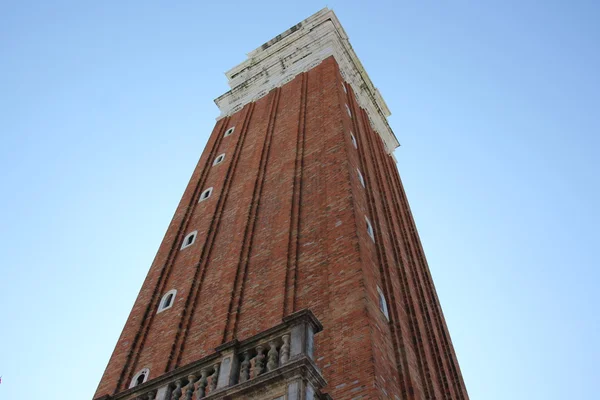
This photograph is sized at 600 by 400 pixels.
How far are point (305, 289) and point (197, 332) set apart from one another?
2392 mm

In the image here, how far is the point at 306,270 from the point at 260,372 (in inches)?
202

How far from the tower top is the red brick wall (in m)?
5.12

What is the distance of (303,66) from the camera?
25141 mm

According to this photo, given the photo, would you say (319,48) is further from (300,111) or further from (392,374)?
(392,374)

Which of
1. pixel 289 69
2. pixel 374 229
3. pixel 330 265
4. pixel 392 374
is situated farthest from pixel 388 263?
pixel 289 69

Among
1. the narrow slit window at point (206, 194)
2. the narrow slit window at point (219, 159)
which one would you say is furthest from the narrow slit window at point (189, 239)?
the narrow slit window at point (219, 159)

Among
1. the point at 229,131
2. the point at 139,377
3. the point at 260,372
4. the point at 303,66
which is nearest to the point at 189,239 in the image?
the point at 139,377

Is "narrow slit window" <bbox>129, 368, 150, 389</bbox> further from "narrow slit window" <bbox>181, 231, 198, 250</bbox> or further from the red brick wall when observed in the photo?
"narrow slit window" <bbox>181, 231, 198, 250</bbox>

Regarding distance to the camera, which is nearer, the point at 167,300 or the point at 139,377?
the point at 139,377

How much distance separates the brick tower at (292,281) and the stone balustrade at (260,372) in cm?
2

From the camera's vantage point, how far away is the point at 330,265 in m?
11.7

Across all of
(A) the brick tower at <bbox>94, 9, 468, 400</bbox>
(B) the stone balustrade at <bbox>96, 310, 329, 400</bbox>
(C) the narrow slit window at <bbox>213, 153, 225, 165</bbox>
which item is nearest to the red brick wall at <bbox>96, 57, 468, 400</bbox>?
(A) the brick tower at <bbox>94, 9, 468, 400</bbox>

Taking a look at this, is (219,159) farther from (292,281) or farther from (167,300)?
(292,281)

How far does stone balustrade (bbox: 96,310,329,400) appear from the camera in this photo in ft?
22.1
